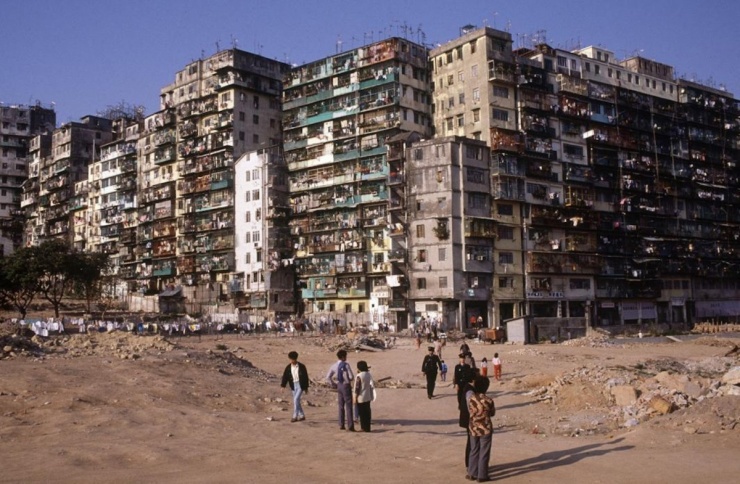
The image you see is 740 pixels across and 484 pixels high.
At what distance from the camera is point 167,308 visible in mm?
92375

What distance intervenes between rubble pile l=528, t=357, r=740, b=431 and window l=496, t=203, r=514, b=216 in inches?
2046

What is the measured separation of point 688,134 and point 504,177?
38168 millimetres

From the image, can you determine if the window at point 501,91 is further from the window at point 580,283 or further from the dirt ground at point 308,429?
the dirt ground at point 308,429

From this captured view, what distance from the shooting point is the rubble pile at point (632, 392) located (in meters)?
18.3

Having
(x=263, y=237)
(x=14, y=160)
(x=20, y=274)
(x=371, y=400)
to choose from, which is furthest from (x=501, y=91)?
(x=14, y=160)

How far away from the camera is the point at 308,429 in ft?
56.3

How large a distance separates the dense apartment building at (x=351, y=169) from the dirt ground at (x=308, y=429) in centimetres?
5195

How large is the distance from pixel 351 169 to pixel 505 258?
21.7 m

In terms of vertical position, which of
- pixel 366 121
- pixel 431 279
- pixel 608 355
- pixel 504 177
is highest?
pixel 366 121

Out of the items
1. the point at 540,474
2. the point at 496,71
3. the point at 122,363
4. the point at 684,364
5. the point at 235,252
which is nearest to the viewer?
the point at 540,474

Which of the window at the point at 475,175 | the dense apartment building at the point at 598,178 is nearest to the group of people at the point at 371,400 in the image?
the dense apartment building at the point at 598,178

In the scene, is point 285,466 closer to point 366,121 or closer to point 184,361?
point 184,361

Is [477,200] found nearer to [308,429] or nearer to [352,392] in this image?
[352,392]

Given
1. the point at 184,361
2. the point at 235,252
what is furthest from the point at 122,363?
the point at 235,252
